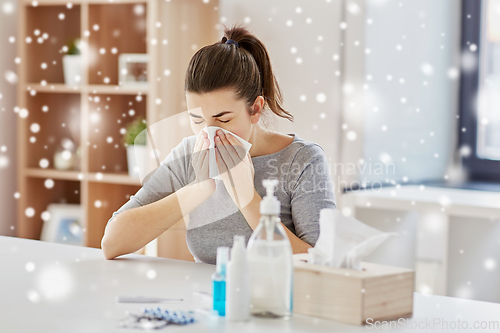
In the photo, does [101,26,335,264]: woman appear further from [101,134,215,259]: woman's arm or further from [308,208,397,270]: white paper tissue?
[308,208,397,270]: white paper tissue

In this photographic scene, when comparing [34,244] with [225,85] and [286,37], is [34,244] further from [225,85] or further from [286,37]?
[286,37]

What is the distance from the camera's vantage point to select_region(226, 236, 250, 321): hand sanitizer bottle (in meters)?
0.75

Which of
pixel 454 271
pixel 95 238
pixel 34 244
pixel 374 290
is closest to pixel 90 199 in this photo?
pixel 95 238

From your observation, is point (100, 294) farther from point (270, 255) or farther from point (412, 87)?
point (412, 87)

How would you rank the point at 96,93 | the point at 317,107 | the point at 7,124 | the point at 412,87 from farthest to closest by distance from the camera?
Result: the point at 7,124 < the point at 96,93 < the point at 412,87 < the point at 317,107

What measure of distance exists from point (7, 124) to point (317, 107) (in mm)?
1392

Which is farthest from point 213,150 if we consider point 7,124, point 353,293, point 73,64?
point 7,124

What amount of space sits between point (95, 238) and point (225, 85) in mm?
1331

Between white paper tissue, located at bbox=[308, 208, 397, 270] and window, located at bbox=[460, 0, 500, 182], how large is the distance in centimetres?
155

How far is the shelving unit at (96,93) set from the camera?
2.13 m

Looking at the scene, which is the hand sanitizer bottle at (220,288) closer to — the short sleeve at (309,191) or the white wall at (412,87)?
the short sleeve at (309,191)

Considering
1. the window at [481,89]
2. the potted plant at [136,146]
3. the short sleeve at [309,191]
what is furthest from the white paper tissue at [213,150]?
the window at [481,89]

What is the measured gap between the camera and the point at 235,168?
1.26 metres

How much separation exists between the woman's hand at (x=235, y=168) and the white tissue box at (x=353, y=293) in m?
0.45
